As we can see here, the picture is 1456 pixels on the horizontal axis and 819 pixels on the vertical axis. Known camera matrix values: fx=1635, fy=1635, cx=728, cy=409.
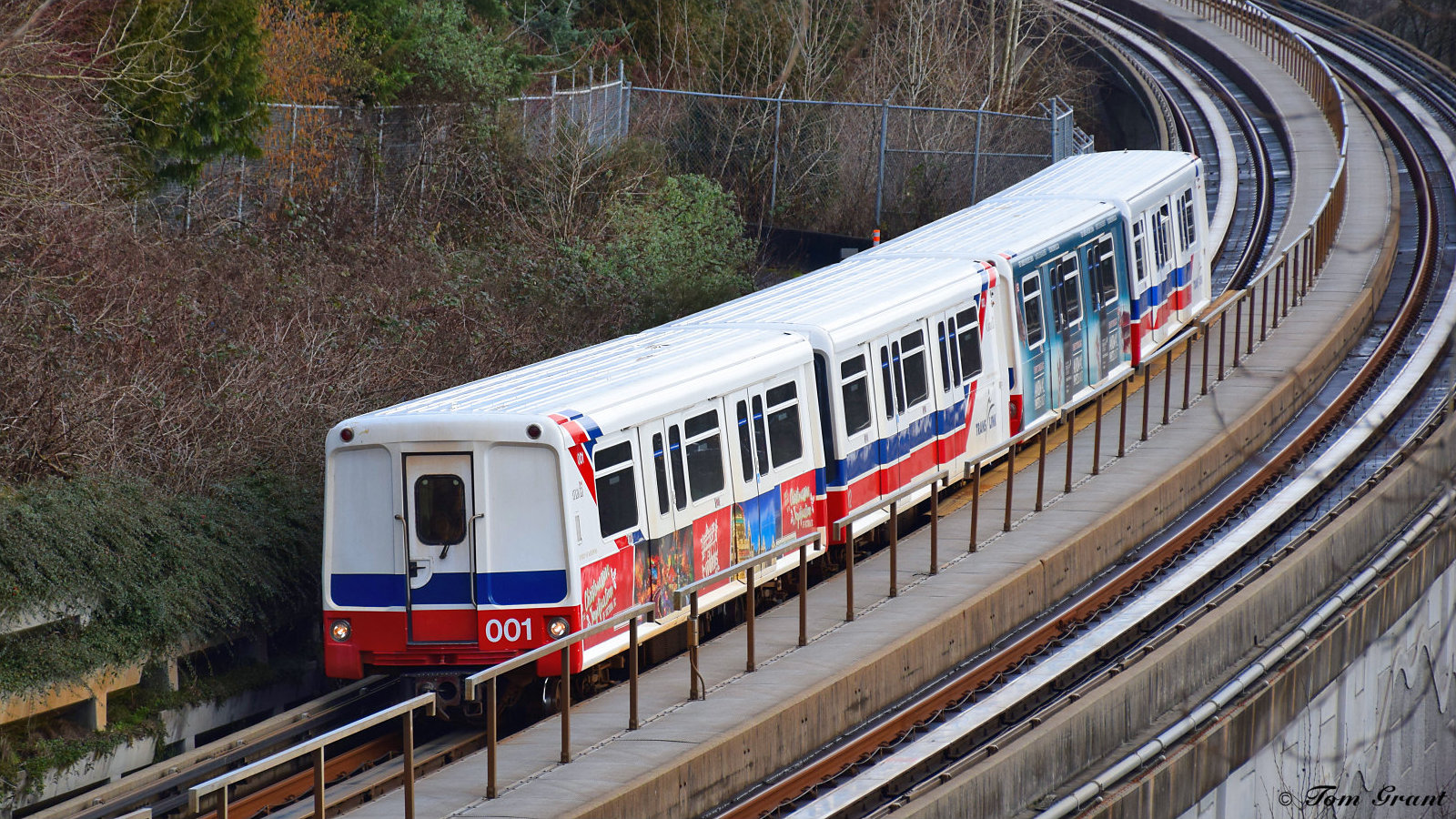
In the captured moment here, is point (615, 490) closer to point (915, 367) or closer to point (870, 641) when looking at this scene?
point (870, 641)

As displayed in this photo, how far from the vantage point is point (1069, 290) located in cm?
2027

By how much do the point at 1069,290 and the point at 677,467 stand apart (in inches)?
339

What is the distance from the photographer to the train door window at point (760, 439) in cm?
1434

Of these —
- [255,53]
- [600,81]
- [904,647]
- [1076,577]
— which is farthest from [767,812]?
[600,81]

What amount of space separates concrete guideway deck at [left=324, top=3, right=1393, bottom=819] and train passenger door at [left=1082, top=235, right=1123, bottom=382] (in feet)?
2.62

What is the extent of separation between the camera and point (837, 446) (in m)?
15.5

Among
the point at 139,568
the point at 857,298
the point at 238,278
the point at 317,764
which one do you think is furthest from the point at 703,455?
the point at 238,278

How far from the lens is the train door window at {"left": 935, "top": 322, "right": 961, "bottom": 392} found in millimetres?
17266

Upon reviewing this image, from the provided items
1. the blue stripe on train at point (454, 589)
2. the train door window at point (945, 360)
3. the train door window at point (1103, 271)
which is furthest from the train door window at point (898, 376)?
the blue stripe on train at point (454, 589)

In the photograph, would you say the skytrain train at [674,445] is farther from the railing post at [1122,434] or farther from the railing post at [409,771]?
the railing post at [409,771]

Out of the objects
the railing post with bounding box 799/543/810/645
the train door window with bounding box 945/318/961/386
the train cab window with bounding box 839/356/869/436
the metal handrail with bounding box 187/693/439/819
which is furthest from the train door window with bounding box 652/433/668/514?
Answer: the train door window with bounding box 945/318/961/386

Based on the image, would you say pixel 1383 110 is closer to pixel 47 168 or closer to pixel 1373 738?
pixel 1373 738

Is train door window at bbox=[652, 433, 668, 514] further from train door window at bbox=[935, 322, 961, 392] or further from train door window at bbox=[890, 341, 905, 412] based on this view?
train door window at bbox=[935, 322, 961, 392]

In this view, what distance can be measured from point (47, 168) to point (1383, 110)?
3755cm
